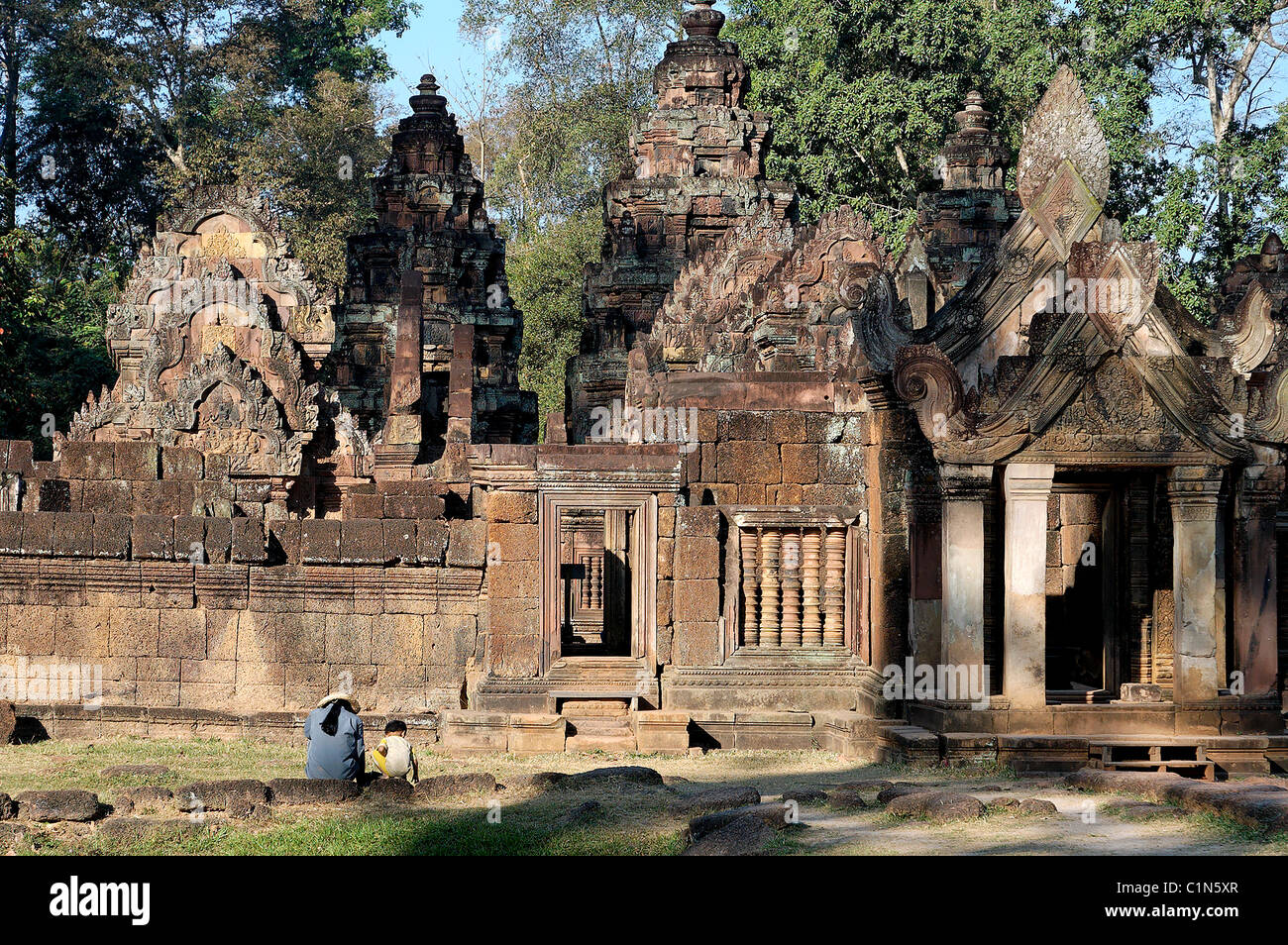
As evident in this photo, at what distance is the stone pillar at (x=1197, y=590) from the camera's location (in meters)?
12.2

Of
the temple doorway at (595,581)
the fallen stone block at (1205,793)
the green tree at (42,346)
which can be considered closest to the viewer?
the fallen stone block at (1205,793)

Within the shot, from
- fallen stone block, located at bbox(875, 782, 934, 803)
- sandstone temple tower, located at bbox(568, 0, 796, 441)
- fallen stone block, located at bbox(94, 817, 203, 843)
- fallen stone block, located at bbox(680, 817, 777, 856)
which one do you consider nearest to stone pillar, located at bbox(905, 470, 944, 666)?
fallen stone block, located at bbox(875, 782, 934, 803)

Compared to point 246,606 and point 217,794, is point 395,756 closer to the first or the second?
point 217,794

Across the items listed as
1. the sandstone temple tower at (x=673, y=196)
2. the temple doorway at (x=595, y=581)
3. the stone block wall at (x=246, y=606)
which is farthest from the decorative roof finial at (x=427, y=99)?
the stone block wall at (x=246, y=606)

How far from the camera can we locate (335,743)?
10.8 metres

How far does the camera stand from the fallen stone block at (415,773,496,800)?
10523 millimetres

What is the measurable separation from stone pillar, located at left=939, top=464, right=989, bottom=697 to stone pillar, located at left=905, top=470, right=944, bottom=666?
43cm

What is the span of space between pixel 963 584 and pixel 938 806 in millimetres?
2981

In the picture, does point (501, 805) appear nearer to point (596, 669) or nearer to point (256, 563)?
point (596, 669)

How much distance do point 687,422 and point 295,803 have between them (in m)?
5.06

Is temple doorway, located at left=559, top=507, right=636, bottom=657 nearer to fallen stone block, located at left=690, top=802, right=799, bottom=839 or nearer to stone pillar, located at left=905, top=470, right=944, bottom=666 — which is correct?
stone pillar, located at left=905, top=470, right=944, bottom=666

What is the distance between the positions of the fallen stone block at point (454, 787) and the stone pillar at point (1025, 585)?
3.96 metres

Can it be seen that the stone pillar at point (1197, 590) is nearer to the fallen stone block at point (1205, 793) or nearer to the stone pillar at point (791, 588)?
the fallen stone block at point (1205, 793)
